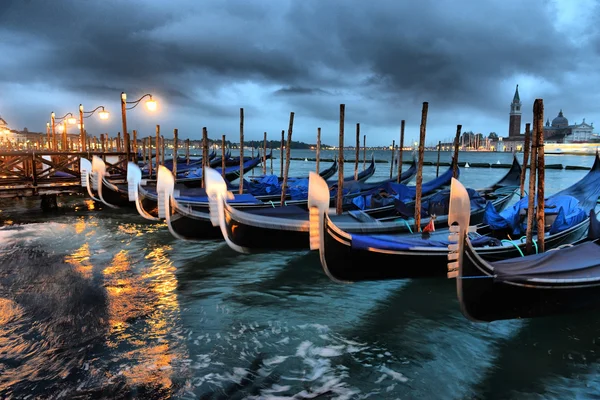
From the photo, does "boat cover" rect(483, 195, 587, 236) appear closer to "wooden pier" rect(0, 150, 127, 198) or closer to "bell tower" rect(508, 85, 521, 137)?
"wooden pier" rect(0, 150, 127, 198)

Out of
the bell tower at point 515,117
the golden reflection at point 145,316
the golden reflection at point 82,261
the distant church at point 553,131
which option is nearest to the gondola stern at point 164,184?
the golden reflection at point 145,316

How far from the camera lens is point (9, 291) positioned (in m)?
4.88

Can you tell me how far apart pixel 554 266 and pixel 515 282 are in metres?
0.62

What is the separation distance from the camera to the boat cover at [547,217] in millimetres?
5539

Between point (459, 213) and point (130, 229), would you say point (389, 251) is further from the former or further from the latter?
point (130, 229)

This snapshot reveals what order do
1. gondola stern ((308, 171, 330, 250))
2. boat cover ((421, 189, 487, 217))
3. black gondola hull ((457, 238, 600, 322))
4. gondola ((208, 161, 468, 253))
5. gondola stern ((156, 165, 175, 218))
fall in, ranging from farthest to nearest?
boat cover ((421, 189, 487, 217)), gondola stern ((156, 165, 175, 218)), gondola ((208, 161, 468, 253)), gondola stern ((308, 171, 330, 250)), black gondola hull ((457, 238, 600, 322))

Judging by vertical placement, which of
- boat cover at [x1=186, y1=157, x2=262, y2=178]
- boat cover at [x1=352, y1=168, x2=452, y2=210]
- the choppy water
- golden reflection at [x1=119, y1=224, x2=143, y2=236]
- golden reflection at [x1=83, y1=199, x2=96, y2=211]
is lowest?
the choppy water

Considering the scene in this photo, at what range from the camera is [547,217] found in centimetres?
577

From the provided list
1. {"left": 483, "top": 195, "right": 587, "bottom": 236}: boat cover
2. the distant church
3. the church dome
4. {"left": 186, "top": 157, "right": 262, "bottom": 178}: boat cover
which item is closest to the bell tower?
the distant church

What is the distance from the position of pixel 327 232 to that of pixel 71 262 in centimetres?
457

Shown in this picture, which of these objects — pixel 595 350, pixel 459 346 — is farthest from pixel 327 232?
pixel 595 350

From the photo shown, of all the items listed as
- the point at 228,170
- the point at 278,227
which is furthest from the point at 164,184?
the point at 228,170

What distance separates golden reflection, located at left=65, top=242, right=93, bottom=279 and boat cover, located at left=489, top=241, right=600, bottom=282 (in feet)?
17.5

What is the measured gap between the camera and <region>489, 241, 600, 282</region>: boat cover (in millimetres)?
3421
